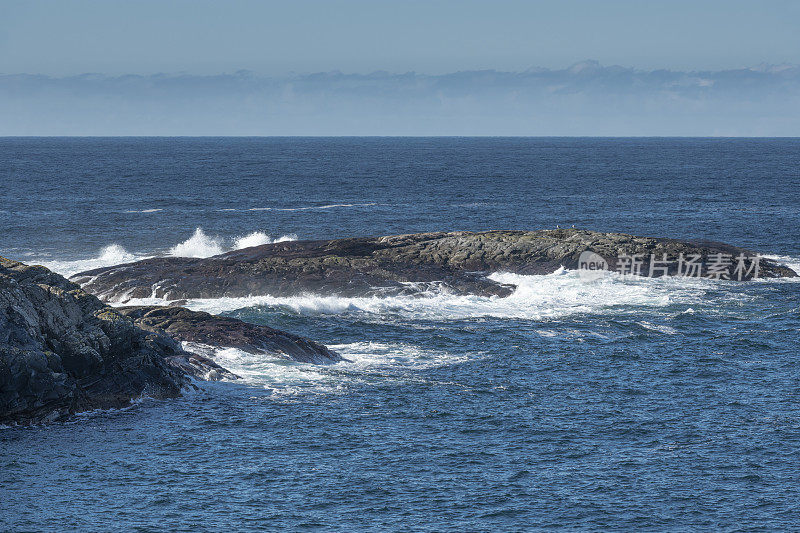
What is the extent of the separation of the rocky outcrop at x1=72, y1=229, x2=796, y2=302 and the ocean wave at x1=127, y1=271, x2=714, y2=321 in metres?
1.10

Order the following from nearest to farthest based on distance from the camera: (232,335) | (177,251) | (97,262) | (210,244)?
(232,335), (97,262), (177,251), (210,244)

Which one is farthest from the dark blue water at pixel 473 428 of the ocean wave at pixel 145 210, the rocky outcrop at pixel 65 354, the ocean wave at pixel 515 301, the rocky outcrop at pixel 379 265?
the ocean wave at pixel 145 210

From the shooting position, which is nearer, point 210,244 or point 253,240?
point 210,244

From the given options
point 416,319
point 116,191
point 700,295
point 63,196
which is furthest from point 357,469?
point 116,191

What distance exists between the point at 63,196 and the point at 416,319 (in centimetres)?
8456

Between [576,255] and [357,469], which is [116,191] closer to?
[576,255]

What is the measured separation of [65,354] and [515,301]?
1121 inches

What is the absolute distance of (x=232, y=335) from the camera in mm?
43000

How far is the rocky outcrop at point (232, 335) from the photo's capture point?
1654 inches

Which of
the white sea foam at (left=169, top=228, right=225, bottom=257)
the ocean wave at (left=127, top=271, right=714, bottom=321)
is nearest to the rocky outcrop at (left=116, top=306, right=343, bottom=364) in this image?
the ocean wave at (left=127, top=271, right=714, bottom=321)

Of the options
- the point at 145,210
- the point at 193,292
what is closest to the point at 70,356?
the point at 193,292

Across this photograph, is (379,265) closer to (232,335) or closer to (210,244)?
(232,335)

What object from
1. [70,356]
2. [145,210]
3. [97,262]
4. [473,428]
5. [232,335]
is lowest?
[473,428]

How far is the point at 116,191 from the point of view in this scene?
429 feet
